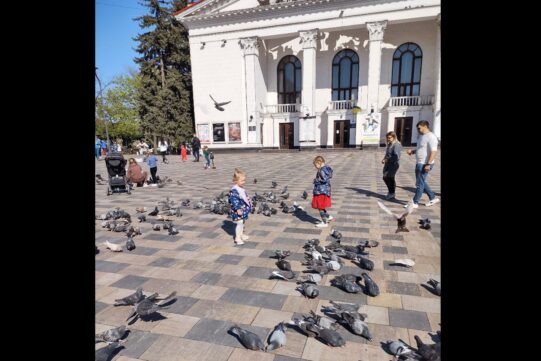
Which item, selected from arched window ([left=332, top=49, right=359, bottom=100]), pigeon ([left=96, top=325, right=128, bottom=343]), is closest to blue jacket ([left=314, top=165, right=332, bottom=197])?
pigeon ([left=96, top=325, right=128, bottom=343])

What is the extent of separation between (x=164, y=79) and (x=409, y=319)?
135 feet

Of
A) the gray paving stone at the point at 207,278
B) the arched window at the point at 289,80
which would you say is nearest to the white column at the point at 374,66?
the arched window at the point at 289,80

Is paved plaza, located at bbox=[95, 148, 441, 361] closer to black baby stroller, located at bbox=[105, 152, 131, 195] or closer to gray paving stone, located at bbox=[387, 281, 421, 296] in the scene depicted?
gray paving stone, located at bbox=[387, 281, 421, 296]

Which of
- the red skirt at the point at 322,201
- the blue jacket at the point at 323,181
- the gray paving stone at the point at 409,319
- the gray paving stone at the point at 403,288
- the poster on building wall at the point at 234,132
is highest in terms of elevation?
the poster on building wall at the point at 234,132

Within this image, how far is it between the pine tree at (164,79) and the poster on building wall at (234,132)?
8.61 metres

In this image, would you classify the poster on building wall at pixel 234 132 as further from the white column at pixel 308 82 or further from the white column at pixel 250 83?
the white column at pixel 308 82

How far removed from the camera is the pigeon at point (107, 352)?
263cm

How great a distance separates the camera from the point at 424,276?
418cm

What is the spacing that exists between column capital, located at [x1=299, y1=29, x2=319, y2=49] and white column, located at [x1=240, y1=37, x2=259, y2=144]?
4.90 m
